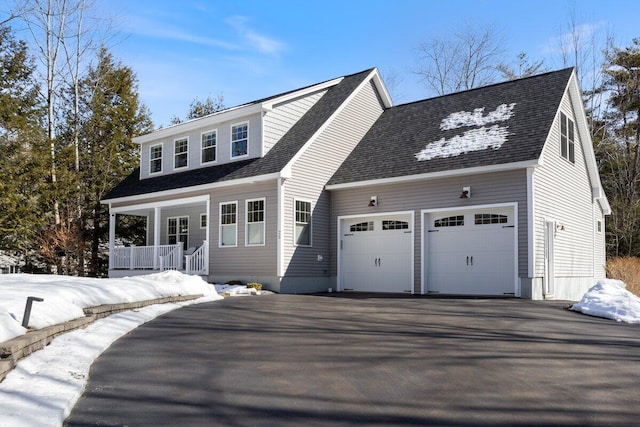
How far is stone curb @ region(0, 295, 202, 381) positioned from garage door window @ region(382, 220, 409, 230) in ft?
27.4

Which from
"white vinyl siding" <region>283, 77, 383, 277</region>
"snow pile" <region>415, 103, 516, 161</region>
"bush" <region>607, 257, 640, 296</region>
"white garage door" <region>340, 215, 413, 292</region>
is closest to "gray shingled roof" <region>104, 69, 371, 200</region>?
"white vinyl siding" <region>283, 77, 383, 277</region>

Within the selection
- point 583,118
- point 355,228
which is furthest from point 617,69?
point 355,228

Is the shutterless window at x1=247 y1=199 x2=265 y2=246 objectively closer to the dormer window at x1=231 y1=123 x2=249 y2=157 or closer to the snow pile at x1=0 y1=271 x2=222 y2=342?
the dormer window at x1=231 y1=123 x2=249 y2=157

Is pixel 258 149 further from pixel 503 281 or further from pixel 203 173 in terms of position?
pixel 503 281

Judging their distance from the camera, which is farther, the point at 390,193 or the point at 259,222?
the point at 259,222

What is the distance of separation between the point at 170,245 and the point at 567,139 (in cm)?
1310

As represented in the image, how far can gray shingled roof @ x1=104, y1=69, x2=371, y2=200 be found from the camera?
55.6ft

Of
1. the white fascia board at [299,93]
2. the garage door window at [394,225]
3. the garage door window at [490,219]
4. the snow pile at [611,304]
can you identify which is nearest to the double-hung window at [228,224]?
the white fascia board at [299,93]

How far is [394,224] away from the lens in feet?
54.0

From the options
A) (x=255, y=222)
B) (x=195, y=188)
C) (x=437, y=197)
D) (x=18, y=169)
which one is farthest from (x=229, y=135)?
(x=18, y=169)

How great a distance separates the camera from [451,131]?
1678 cm

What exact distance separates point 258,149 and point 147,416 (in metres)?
14.2

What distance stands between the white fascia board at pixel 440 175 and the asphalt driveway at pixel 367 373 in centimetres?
533

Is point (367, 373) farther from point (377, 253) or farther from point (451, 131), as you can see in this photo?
point (451, 131)
